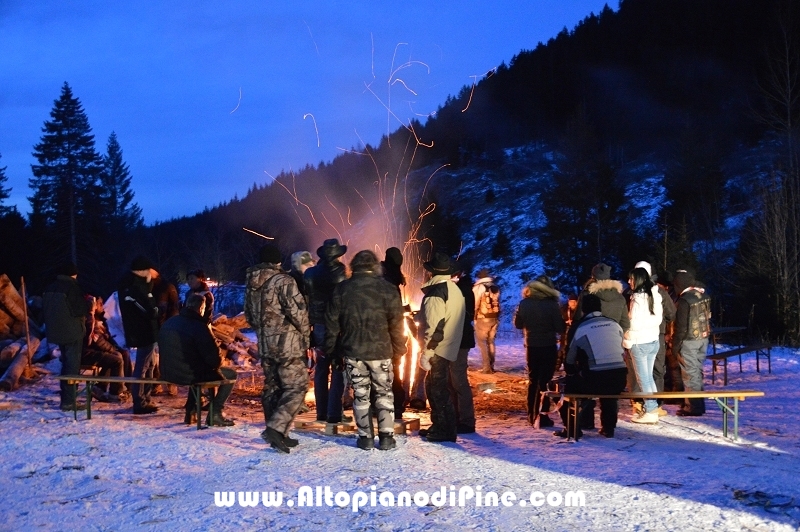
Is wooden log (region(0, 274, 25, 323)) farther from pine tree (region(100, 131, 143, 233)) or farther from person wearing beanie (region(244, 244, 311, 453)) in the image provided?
pine tree (region(100, 131, 143, 233))

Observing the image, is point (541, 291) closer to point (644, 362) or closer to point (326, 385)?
point (644, 362)

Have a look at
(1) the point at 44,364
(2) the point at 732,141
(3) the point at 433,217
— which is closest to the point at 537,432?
(1) the point at 44,364

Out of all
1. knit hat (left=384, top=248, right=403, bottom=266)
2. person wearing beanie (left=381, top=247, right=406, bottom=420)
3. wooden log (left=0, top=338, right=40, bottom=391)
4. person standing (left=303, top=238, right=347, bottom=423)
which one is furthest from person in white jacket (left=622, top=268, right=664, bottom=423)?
wooden log (left=0, top=338, right=40, bottom=391)

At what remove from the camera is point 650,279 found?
28.5 feet

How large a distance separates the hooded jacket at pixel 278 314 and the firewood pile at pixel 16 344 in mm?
6307

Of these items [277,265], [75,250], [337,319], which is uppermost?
[75,250]

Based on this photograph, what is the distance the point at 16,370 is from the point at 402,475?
816cm

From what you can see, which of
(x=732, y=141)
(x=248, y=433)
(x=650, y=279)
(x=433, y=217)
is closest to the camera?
(x=248, y=433)

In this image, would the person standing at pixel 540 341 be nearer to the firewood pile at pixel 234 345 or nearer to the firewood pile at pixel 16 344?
the firewood pile at pixel 234 345

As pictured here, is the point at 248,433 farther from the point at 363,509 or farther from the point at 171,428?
the point at 363,509

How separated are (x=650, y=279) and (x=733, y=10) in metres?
68.7

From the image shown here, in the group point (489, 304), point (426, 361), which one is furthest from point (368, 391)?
point (489, 304)

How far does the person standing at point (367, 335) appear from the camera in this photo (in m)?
7.01

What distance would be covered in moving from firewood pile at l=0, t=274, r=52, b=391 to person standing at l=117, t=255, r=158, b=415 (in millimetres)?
3312
